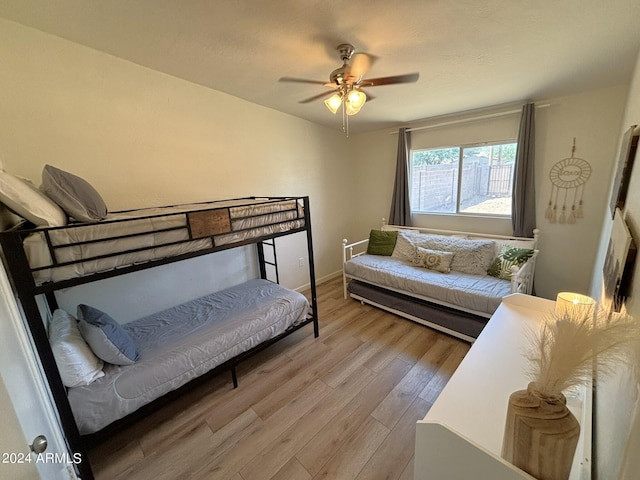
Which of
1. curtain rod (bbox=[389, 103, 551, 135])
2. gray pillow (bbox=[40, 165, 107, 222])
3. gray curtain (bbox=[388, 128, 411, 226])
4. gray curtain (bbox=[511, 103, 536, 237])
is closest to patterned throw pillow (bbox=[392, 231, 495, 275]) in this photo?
gray curtain (bbox=[511, 103, 536, 237])

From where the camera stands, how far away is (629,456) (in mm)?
465

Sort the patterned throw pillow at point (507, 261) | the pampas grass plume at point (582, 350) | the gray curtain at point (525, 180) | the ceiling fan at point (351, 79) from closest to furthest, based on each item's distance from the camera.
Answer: the pampas grass plume at point (582, 350), the ceiling fan at point (351, 79), the patterned throw pillow at point (507, 261), the gray curtain at point (525, 180)

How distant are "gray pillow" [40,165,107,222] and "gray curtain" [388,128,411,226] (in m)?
3.41

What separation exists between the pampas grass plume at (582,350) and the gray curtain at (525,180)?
2669mm

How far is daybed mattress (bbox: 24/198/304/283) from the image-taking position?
1.22 meters

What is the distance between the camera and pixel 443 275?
2.74m

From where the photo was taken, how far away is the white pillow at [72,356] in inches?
52.1

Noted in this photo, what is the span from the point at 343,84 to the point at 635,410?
6.32 feet

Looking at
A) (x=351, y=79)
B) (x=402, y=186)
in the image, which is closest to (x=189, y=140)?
(x=351, y=79)

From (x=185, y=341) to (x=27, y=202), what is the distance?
47.2 inches

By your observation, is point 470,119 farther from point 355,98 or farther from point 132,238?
point 132,238

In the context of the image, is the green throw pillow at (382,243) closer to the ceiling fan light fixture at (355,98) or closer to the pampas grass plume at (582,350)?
the ceiling fan light fixture at (355,98)

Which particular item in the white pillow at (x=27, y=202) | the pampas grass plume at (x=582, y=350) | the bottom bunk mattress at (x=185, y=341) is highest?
the white pillow at (x=27, y=202)

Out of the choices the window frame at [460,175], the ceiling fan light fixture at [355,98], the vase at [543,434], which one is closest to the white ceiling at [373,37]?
the ceiling fan light fixture at [355,98]
